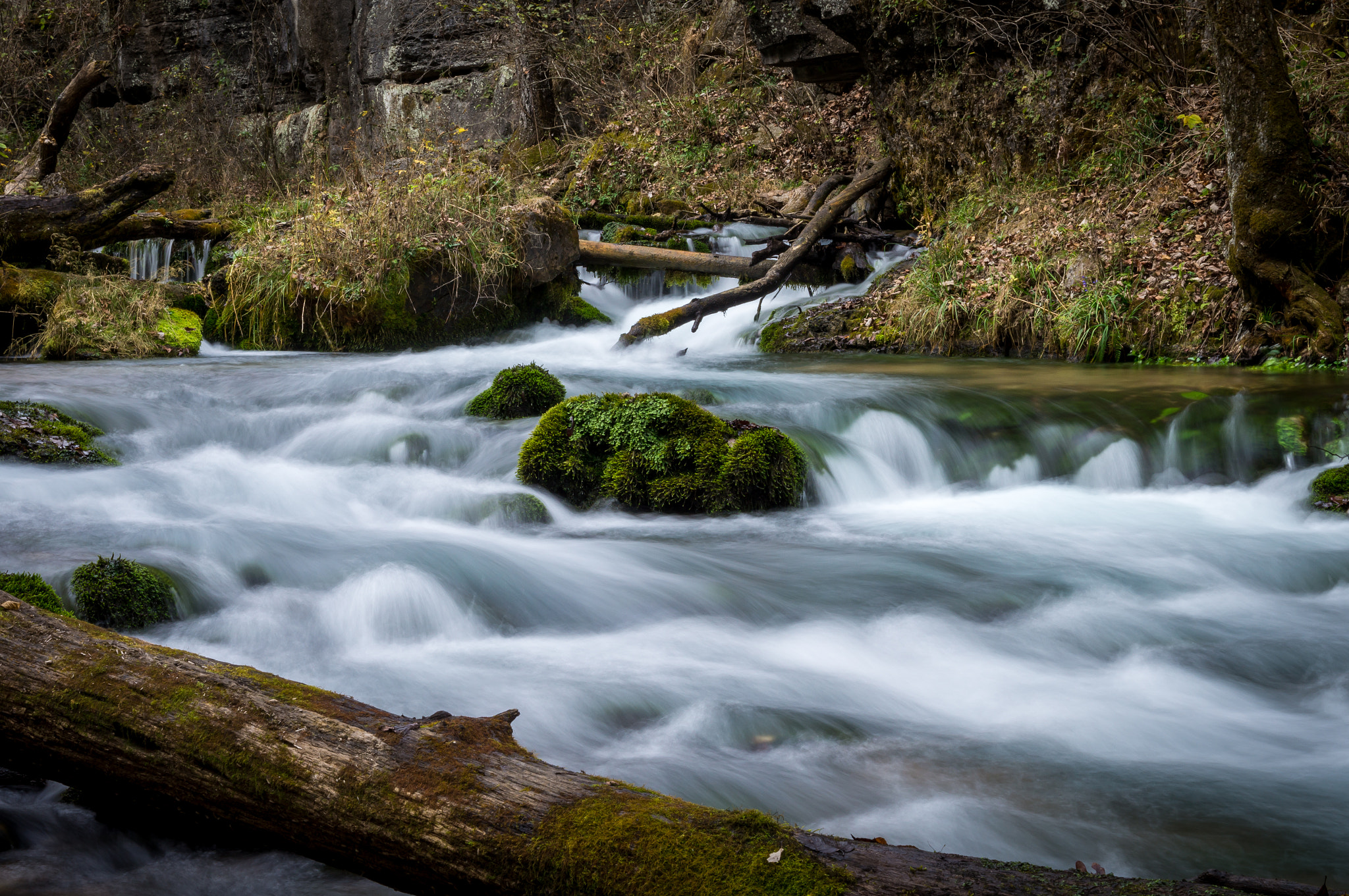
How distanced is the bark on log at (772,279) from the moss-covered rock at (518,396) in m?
2.37

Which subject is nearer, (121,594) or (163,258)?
(121,594)

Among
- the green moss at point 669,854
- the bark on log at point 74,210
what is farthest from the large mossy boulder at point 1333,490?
the bark on log at point 74,210

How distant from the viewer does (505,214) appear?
1208 centimetres

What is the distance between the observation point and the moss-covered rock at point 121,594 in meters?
4.15

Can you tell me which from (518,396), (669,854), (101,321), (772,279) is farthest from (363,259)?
(669,854)

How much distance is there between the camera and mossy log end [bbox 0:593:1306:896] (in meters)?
1.80

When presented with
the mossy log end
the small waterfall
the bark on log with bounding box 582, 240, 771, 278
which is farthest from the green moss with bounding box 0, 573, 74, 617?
the small waterfall

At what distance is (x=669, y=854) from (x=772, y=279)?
10547mm

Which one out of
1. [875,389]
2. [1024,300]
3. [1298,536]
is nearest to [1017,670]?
[1298,536]

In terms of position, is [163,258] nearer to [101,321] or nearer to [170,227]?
[170,227]

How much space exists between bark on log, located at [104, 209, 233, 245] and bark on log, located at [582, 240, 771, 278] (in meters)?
5.14

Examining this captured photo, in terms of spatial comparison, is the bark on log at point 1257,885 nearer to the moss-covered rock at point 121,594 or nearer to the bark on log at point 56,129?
the moss-covered rock at point 121,594

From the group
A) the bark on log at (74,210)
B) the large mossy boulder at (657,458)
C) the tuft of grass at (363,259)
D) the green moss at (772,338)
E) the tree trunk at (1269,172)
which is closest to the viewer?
the large mossy boulder at (657,458)

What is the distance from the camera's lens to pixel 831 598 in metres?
5.38
